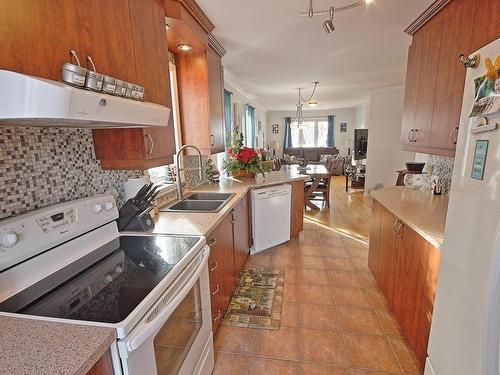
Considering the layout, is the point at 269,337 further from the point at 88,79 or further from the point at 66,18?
the point at 66,18

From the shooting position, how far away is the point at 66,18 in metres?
0.91

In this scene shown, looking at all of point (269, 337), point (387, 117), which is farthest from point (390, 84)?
point (269, 337)

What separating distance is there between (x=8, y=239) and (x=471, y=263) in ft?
5.42

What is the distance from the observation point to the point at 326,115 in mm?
9938

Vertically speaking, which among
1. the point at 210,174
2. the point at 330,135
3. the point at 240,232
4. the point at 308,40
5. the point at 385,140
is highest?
the point at 308,40

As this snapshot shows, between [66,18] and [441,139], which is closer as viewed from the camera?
[66,18]

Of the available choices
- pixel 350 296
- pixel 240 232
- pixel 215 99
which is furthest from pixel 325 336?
pixel 215 99

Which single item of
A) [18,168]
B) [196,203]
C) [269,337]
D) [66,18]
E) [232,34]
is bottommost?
[269,337]

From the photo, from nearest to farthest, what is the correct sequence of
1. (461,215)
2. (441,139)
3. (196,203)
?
(461,215)
(441,139)
(196,203)

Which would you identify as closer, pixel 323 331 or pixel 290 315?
pixel 323 331

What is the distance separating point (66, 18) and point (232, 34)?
1.68 meters

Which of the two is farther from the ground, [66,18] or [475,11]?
[475,11]

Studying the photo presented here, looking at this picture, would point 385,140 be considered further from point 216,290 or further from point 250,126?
point 216,290

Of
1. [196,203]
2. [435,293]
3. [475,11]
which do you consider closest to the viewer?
[435,293]
